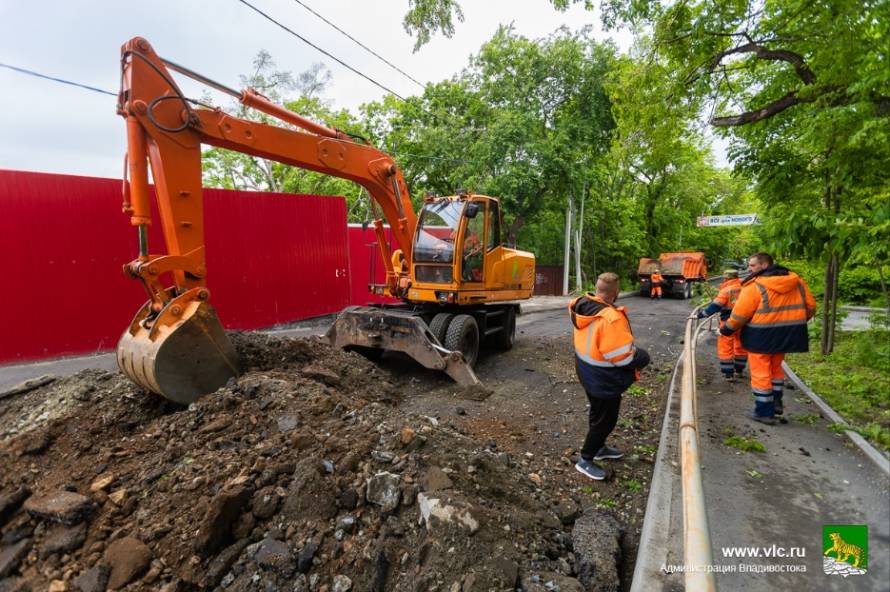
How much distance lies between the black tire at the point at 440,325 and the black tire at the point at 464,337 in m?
0.06

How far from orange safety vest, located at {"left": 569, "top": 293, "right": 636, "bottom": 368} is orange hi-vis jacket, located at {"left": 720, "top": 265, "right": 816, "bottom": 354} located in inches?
73.9

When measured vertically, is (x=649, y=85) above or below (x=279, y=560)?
above

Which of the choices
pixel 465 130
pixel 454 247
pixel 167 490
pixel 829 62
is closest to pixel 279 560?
pixel 167 490

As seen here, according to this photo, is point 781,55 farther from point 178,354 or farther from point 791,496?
point 178,354

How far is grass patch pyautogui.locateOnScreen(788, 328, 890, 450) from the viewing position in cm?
382

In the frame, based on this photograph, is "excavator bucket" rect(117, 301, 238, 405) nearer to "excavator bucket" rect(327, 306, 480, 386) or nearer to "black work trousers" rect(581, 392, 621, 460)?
"excavator bucket" rect(327, 306, 480, 386)

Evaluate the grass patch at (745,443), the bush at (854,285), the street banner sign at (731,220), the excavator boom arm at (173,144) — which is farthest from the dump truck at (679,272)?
the excavator boom arm at (173,144)

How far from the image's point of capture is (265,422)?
128 inches

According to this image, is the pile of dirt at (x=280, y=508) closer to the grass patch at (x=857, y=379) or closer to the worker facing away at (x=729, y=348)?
the grass patch at (x=857, y=379)

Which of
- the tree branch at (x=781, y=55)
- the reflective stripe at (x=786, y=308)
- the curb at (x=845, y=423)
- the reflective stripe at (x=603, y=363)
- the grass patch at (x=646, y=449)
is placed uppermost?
the tree branch at (x=781, y=55)

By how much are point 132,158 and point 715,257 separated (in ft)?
137

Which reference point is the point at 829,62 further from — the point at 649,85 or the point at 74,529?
the point at 74,529

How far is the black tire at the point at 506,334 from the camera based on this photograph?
755 cm

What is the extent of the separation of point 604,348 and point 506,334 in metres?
4.49
